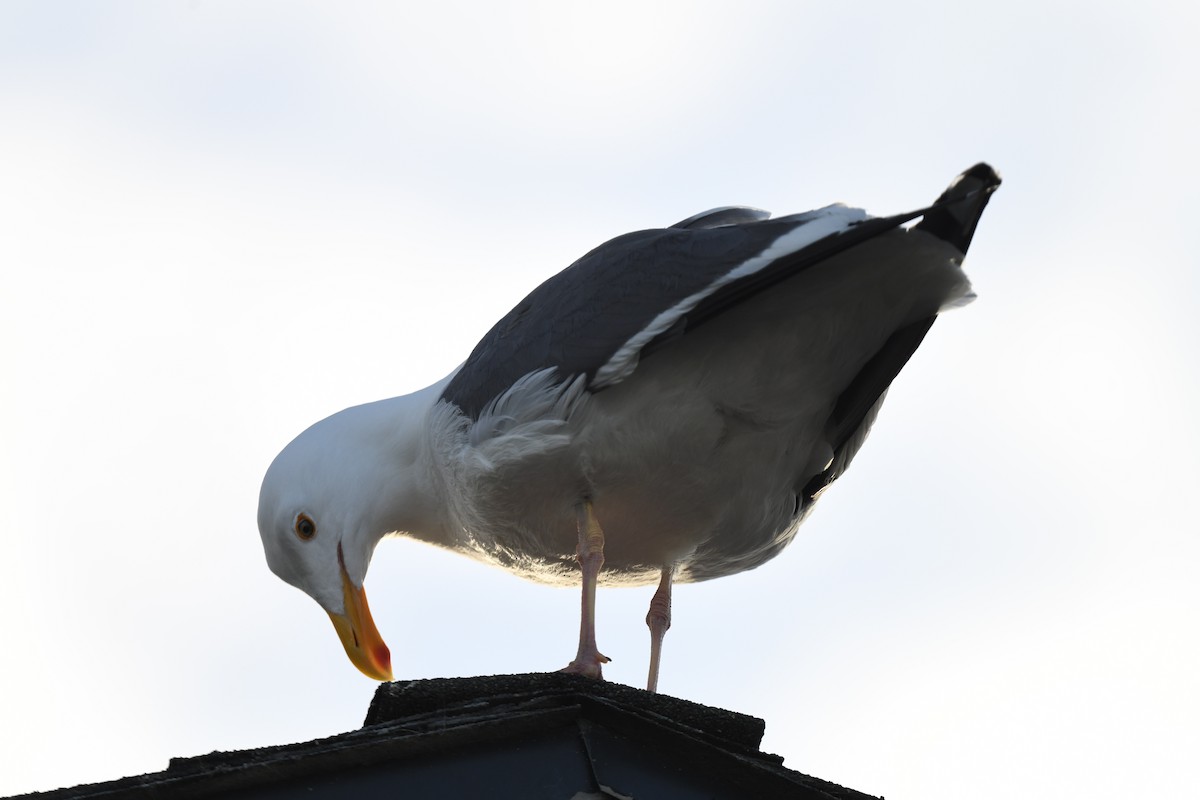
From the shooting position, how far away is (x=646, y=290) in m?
5.48

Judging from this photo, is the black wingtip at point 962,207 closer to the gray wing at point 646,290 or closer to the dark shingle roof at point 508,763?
the gray wing at point 646,290

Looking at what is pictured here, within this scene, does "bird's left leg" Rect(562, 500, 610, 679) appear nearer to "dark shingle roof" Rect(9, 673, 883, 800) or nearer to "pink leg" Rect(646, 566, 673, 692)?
"pink leg" Rect(646, 566, 673, 692)

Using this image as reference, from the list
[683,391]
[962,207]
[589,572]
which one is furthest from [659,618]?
[962,207]

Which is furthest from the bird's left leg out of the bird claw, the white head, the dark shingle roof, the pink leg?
the dark shingle roof

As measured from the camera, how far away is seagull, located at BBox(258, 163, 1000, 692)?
534cm

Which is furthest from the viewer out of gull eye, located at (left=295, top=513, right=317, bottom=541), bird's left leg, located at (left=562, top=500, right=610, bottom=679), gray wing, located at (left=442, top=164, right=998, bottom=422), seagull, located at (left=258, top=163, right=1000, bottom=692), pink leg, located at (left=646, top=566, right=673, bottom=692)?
gull eye, located at (left=295, top=513, right=317, bottom=541)

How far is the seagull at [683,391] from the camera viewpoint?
Result: 17.5ft

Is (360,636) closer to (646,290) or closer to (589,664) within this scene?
(589,664)

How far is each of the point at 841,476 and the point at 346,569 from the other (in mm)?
2161

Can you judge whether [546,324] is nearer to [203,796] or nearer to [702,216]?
[702,216]

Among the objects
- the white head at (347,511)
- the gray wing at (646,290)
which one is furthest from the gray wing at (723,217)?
the white head at (347,511)

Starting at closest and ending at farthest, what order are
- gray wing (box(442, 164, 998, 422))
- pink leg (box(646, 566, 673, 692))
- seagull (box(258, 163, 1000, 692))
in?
gray wing (box(442, 164, 998, 422)) → seagull (box(258, 163, 1000, 692)) → pink leg (box(646, 566, 673, 692))

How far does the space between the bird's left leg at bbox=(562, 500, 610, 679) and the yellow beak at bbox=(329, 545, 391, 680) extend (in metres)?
1.30

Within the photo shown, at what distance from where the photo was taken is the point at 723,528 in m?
6.09
